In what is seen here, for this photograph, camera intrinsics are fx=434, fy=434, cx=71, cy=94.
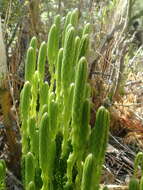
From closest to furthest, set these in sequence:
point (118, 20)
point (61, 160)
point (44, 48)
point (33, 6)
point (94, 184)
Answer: point (94, 184)
point (61, 160)
point (44, 48)
point (118, 20)
point (33, 6)

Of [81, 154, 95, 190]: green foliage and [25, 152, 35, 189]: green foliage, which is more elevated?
[81, 154, 95, 190]: green foliage

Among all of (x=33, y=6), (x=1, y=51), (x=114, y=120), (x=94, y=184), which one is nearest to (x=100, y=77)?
(x=114, y=120)

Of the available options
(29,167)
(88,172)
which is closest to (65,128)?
(29,167)

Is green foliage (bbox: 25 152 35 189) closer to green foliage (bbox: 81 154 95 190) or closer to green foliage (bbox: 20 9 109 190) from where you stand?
green foliage (bbox: 20 9 109 190)

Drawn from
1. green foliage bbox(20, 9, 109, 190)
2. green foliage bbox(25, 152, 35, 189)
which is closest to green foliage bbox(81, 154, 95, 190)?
green foliage bbox(20, 9, 109, 190)

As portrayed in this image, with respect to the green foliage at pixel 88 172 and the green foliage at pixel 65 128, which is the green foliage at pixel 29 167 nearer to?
the green foliage at pixel 65 128

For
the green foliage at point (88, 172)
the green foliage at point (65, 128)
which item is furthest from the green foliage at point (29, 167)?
the green foliage at point (88, 172)

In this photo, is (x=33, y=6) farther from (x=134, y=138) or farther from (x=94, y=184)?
(x=94, y=184)

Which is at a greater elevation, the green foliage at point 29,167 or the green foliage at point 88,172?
the green foliage at point 88,172

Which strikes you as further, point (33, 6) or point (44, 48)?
point (33, 6)

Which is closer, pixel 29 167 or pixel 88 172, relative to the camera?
pixel 88 172

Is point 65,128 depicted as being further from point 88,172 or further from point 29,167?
point 88,172
